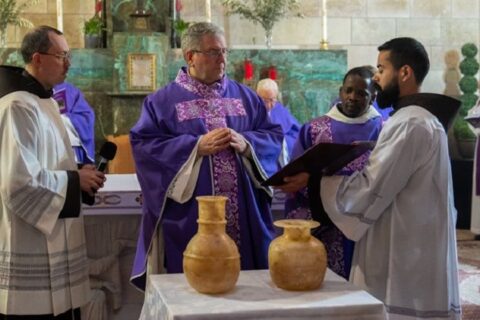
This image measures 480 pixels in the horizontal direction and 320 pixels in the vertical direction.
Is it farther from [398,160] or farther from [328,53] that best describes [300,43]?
[398,160]

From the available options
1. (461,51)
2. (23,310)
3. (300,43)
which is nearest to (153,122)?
(23,310)

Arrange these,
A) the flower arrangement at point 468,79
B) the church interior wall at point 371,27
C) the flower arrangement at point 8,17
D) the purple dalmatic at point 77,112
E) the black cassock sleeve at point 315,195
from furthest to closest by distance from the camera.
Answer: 1. the church interior wall at point 371,27
2. the flower arrangement at point 468,79
3. the flower arrangement at point 8,17
4. the purple dalmatic at point 77,112
5. the black cassock sleeve at point 315,195

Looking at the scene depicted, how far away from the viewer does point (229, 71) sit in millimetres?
8336

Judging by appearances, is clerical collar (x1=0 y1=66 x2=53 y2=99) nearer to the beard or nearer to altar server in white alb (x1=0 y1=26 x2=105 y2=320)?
altar server in white alb (x1=0 y1=26 x2=105 y2=320)

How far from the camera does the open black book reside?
126 inches

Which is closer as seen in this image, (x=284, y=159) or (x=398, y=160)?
(x=398, y=160)

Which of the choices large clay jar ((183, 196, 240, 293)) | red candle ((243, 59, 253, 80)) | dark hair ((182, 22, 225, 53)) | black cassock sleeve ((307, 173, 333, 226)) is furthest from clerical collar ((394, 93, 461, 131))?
red candle ((243, 59, 253, 80))

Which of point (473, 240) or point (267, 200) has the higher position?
point (267, 200)

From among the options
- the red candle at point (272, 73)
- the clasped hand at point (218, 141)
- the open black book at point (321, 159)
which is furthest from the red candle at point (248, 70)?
the open black book at point (321, 159)

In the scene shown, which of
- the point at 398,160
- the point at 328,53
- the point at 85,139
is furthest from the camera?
the point at 328,53

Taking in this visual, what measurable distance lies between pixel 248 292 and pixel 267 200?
1.16 metres

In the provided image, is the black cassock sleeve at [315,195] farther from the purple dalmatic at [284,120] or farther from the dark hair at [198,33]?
the purple dalmatic at [284,120]

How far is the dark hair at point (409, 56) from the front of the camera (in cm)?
346

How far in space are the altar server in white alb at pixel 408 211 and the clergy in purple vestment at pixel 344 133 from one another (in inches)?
17.7
